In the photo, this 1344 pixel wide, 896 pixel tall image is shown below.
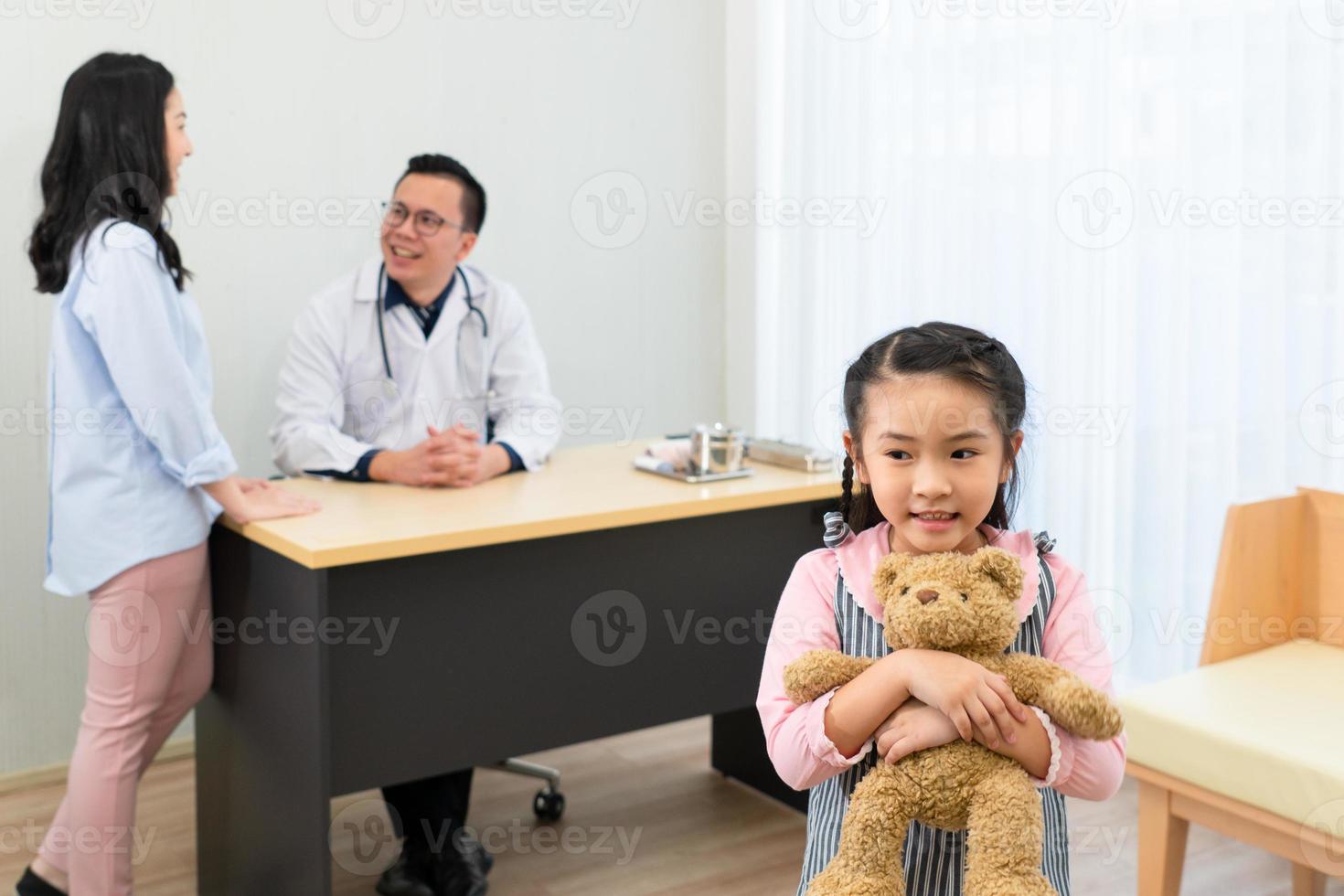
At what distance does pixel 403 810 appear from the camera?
2.56 metres

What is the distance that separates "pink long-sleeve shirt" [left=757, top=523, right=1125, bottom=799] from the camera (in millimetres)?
1224

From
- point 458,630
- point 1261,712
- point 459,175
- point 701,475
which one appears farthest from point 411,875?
point 1261,712

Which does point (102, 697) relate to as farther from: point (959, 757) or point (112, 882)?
point (959, 757)

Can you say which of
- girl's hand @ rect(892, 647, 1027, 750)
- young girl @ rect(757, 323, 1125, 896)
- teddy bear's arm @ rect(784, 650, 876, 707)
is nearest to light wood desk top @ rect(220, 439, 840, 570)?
young girl @ rect(757, 323, 1125, 896)

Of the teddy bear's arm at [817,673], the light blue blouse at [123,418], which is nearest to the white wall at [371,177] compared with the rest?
the light blue blouse at [123,418]

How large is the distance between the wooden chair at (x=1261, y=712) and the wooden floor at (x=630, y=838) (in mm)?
342

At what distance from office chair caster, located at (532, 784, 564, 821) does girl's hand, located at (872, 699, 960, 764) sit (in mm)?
1715

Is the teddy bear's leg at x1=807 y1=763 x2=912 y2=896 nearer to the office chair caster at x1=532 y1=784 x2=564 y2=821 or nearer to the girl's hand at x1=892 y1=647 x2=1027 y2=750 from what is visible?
the girl's hand at x1=892 y1=647 x2=1027 y2=750

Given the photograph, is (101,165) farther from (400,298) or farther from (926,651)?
(926,651)

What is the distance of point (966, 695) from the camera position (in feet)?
3.79

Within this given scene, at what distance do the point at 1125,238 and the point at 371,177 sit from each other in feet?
5.89

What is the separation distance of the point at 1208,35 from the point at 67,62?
7.88ft

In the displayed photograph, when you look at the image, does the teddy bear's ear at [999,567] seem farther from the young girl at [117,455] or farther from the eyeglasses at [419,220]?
the eyeglasses at [419,220]

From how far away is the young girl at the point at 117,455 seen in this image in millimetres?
2143
